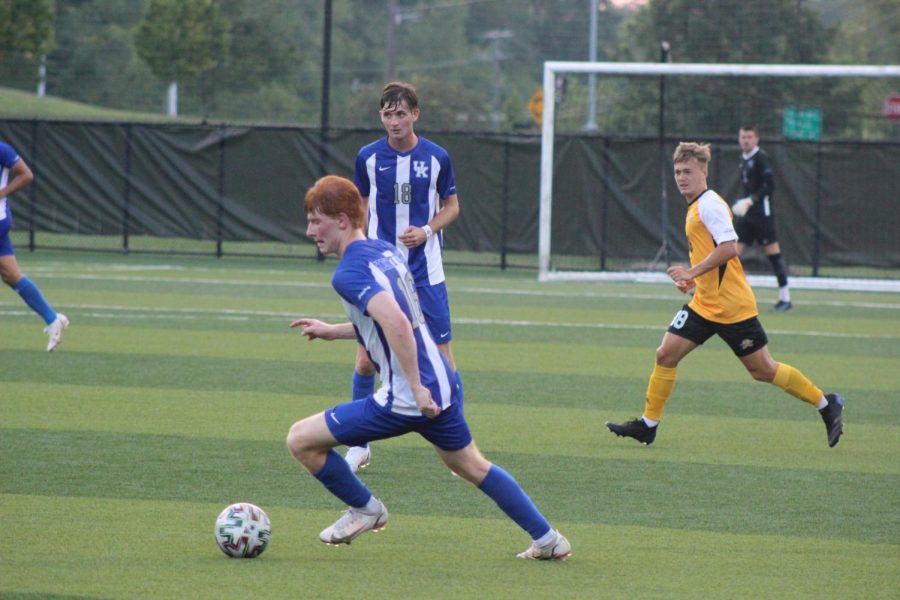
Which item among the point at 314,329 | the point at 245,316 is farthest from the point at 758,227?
the point at 314,329

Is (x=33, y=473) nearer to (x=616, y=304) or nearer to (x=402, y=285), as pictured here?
(x=402, y=285)

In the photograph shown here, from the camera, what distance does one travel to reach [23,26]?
33531 mm

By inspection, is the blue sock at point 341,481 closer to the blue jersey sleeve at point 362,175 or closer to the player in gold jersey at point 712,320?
the blue jersey sleeve at point 362,175

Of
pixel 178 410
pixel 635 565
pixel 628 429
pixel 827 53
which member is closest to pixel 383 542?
pixel 635 565

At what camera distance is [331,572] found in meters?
5.69

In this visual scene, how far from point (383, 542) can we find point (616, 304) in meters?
12.9

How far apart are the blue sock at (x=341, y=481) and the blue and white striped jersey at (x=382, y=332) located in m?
0.41

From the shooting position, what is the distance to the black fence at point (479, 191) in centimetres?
2355

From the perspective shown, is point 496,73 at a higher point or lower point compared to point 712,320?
higher

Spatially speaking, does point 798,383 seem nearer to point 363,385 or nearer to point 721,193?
point 363,385

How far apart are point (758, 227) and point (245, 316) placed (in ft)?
22.8

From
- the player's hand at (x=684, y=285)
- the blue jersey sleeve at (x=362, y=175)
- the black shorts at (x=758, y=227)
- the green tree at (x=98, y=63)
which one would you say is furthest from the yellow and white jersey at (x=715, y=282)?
the green tree at (x=98, y=63)

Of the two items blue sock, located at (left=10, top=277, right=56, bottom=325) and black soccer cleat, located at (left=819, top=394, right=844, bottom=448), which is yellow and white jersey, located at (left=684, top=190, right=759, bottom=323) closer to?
black soccer cleat, located at (left=819, top=394, right=844, bottom=448)

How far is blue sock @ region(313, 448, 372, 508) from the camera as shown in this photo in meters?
5.85
